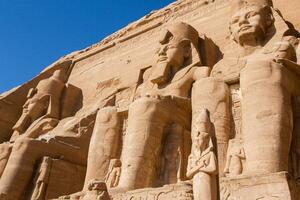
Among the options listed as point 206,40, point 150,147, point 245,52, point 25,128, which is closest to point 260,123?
point 150,147

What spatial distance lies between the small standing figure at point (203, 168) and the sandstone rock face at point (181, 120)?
0.01 m

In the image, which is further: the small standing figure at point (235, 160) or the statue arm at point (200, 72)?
the statue arm at point (200, 72)

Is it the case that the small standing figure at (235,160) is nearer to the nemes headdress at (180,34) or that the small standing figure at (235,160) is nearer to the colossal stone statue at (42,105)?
the nemes headdress at (180,34)

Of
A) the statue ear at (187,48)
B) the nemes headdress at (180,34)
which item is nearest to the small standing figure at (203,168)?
the statue ear at (187,48)

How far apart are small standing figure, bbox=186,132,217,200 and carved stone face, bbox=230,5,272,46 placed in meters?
2.21

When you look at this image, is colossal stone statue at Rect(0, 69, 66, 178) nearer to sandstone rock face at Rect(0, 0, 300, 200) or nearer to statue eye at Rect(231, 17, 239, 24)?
sandstone rock face at Rect(0, 0, 300, 200)

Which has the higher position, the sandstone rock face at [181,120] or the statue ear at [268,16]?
the statue ear at [268,16]

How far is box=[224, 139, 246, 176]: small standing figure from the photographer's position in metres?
4.09

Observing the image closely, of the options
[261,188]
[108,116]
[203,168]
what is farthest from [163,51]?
[261,188]

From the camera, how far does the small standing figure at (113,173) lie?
207 inches

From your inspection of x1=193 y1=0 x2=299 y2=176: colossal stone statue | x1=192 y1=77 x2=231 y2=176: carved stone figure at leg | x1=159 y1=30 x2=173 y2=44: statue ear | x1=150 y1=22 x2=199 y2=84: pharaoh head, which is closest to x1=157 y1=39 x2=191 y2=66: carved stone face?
x1=150 y1=22 x2=199 y2=84: pharaoh head

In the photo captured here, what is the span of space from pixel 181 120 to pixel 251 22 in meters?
1.62

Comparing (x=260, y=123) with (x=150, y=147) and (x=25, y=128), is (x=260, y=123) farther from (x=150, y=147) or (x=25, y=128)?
(x=25, y=128)

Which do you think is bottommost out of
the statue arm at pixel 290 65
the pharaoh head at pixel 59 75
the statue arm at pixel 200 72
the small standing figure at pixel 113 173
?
the small standing figure at pixel 113 173
